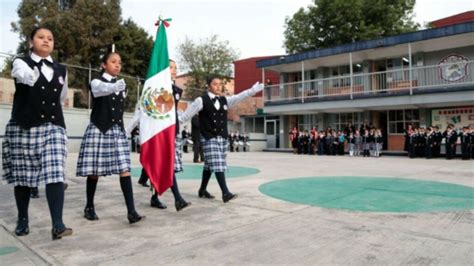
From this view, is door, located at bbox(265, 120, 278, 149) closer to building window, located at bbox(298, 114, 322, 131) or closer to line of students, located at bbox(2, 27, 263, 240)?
building window, located at bbox(298, 114, 322, 131)

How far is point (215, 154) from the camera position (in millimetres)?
5184

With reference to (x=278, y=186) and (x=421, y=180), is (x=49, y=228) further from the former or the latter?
(x=421, y=180)

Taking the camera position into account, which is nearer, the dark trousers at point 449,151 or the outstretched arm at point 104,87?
the outstretched arm at point 104,87

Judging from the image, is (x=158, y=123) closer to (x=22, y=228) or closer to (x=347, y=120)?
(x=22, y=228)

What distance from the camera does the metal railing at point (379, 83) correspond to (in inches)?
683

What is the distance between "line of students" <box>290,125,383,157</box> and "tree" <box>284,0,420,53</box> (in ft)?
46.5

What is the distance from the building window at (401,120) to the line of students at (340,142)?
2.05 metres

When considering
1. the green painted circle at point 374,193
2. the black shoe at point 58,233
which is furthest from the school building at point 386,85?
the black shoe at point 58,233

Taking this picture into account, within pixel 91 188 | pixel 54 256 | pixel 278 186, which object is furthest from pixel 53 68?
pixel 278 186

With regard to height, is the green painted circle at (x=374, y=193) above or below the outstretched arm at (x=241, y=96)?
below

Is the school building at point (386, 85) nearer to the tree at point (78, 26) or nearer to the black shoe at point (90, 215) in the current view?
the tree at point (78, 26)

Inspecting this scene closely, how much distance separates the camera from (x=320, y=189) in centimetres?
644

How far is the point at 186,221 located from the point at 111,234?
0.84m

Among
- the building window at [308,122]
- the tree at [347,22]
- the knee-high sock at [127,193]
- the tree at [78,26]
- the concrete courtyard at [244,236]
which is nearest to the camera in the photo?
the concrete courtyard at [244,236]
